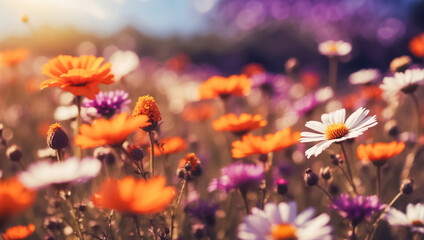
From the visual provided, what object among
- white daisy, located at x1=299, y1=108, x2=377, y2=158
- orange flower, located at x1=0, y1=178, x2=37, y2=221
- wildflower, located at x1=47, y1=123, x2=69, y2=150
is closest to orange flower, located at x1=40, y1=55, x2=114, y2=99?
wildflower, located at x1=47, y1=123, x2=69, y2=150

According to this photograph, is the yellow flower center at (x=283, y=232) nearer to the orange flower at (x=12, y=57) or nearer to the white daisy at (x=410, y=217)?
the white daisy at (x=410, y=217)

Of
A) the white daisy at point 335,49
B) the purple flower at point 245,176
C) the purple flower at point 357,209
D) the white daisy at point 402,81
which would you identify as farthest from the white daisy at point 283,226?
the white daisy at point 335,49

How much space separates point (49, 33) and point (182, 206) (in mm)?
9479

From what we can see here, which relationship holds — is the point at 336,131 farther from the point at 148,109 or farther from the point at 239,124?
the point at 148,109

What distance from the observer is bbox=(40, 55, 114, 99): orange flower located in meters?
1.35

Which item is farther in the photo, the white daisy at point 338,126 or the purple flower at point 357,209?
the white daisy at point 338,126

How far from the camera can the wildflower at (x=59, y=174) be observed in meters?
0.97

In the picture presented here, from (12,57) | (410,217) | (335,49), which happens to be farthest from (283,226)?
(12,57)

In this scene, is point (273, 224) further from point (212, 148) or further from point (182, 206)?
point (212, 148)

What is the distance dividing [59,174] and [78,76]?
0.46 meters

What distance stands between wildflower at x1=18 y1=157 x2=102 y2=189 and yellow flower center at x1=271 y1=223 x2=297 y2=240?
502mm

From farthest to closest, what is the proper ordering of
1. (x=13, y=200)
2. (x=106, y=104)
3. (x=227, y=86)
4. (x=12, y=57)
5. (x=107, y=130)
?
(x=12, y=57)
(x=227, y=86)
(x=106, y=104)
(x=107, y=130)
(x=13, y=200)

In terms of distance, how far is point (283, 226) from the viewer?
0.99 meters

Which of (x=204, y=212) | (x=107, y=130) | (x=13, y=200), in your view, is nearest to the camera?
(x=13, y=200)
